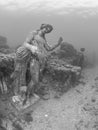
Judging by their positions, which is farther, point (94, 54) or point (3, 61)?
point (94, 54)

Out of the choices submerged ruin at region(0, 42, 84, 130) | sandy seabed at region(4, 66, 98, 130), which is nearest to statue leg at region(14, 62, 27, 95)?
submerged ruin at region(0, 42, 84, 130)

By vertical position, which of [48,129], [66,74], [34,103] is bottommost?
[48,129]

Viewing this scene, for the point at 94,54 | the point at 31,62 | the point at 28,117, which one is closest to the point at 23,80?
the point at 31,62

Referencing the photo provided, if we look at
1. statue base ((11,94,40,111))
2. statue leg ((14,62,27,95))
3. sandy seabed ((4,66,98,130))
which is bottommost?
sandy seabed ((4,66,98,130))

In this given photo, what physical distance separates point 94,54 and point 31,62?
328 cm

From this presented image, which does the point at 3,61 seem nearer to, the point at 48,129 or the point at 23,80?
the point at 23,80

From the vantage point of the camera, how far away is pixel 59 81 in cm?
627

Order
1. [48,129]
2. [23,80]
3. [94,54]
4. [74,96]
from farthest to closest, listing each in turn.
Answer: [94,54], [74,96], [23,80], [48,129]

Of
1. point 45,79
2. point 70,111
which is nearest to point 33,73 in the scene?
point 45,79

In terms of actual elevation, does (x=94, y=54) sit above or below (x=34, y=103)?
above

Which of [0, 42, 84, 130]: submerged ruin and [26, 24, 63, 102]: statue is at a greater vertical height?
[26, 24, 63, 102]: statue

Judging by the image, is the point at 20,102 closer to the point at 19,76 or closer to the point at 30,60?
the point at 19,76

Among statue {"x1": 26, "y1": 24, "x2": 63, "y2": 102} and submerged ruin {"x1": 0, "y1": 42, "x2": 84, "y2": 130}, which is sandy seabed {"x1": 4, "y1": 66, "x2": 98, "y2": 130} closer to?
submerged ruin {"x1": 0, "y1": 42, "x2": 84, "y2": 130}

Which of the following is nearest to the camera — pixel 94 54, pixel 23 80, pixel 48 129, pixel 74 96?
pixel 48 129
